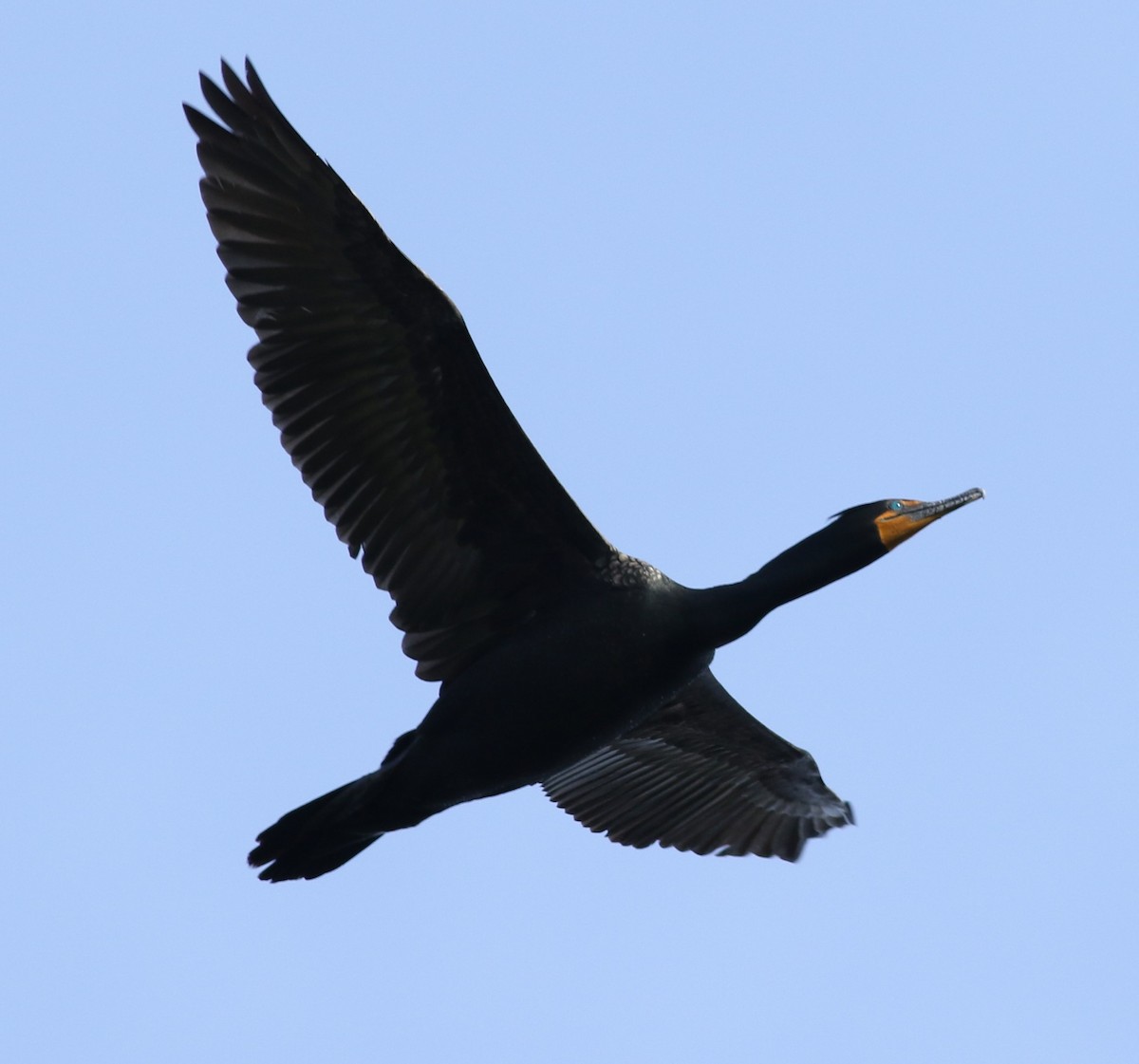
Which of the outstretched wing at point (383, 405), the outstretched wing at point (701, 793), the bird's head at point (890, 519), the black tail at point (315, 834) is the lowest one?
the black tail at point (315, 834)

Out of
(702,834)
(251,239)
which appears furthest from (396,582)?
(702,834)

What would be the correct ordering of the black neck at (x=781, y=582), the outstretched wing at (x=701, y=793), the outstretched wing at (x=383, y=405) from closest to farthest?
1. the outstretched wing at (x=383, y=405)
2. the black neck at (x=781, y=582)
3. the outstretched wing at (x=701, y=793)

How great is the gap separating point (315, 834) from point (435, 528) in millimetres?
1625

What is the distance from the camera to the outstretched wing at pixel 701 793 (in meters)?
11.7

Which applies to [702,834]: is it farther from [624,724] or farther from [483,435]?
[483,435]

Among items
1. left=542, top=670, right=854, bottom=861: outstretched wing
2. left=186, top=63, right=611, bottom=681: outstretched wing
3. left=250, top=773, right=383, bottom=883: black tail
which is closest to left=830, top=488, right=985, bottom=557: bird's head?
left=186, top=63, right=611, bottom=681: outstretched wing

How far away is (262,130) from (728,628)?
10.7 ft

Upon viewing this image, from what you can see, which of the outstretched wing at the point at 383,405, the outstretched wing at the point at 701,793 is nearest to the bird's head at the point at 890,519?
the outstretched wing at the point at 383,405

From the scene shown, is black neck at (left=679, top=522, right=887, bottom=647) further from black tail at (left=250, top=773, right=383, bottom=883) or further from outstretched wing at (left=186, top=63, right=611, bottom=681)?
black tail at (left=250, top=773, right=383, bottom=883)

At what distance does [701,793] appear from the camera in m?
11.8

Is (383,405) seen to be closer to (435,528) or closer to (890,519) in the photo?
(435,528)

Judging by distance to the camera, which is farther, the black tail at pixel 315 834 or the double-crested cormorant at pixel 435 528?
the black tail at pixel 315 834

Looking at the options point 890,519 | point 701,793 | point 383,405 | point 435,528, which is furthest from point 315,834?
point 890,519

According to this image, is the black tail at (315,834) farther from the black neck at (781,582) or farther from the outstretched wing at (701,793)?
the outstretched wing at (701,793)
